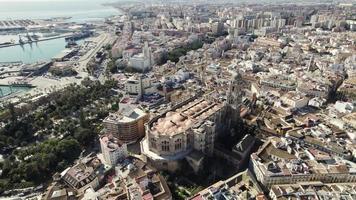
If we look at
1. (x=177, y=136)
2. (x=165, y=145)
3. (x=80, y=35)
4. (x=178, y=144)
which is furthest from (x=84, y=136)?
(x=80, y=35)

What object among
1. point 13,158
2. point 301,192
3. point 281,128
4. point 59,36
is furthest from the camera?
point 59,36

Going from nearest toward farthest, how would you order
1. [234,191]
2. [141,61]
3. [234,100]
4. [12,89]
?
[234,191] → [234,100] → [12,89] → [141,61]

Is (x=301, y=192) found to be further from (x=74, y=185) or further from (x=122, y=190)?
(x=74, y=185)

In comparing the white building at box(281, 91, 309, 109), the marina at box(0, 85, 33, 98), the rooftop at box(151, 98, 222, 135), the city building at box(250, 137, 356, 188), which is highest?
the rooftop at box(151, 98, 222, 135)

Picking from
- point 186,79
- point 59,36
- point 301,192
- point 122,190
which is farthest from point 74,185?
point 59,36

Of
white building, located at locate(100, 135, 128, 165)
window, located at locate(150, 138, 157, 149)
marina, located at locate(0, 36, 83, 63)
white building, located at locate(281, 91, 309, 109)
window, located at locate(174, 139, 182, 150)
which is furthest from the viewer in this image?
marina, located at locate(0, 36, 83, 63)

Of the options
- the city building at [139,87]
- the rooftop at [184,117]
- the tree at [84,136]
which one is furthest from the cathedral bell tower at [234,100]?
the tree at [84,136]

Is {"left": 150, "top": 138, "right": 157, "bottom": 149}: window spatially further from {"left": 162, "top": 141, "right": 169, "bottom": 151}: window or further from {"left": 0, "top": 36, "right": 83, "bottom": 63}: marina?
{"left": 0, "top": 36, "right": 83, "bottom": 63}: marina

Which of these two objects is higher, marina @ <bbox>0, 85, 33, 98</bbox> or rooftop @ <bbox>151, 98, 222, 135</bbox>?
rooftop @ <bbox>151, 98, 222, 135</bbox>

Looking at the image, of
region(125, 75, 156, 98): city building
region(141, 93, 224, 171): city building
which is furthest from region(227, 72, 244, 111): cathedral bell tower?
region(125, 75, 156, 98): city building

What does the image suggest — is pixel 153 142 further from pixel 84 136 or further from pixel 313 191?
pixel 313 191

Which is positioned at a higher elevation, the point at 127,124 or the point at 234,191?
the point at 127,124
